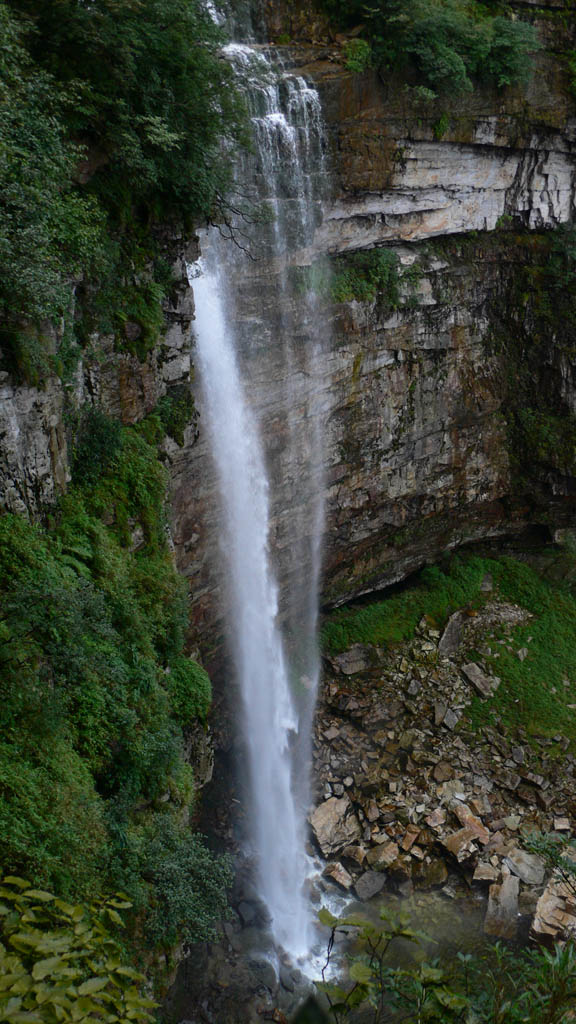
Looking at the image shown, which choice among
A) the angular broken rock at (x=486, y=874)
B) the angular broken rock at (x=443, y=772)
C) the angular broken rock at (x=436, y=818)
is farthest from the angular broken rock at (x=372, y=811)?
the angular broken rock at (x=486, y=874)

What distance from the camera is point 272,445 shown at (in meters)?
13.8

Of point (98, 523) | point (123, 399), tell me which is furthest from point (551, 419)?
point (98, 523)

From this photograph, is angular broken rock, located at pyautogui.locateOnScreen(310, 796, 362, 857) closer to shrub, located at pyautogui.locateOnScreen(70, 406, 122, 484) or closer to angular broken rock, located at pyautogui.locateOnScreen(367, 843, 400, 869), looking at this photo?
angular broken rock, located at pyautogui.locateOnScreen(367, 843, 400, 869)

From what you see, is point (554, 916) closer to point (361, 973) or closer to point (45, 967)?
point (361, 973)

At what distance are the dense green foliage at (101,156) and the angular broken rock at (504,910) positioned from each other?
10.8m

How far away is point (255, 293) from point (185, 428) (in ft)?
10.8

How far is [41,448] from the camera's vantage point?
7.60 m

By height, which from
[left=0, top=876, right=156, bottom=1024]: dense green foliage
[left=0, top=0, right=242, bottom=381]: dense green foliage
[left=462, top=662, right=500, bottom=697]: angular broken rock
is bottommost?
[left=462, top=662, right=500, bottom=697]: angular broken rock

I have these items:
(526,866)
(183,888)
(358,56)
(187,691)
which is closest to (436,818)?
(526,866)

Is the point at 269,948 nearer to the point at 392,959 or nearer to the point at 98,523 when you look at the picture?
the point at 392,959

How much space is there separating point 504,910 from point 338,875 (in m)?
2.86

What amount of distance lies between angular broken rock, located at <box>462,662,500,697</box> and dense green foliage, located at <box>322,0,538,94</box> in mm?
12377

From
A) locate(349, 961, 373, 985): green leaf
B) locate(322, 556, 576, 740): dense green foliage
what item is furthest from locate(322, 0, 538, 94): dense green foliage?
locate(349, 961, 373, 985): green leaf

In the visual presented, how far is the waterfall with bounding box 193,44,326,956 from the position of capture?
12.2 meters
